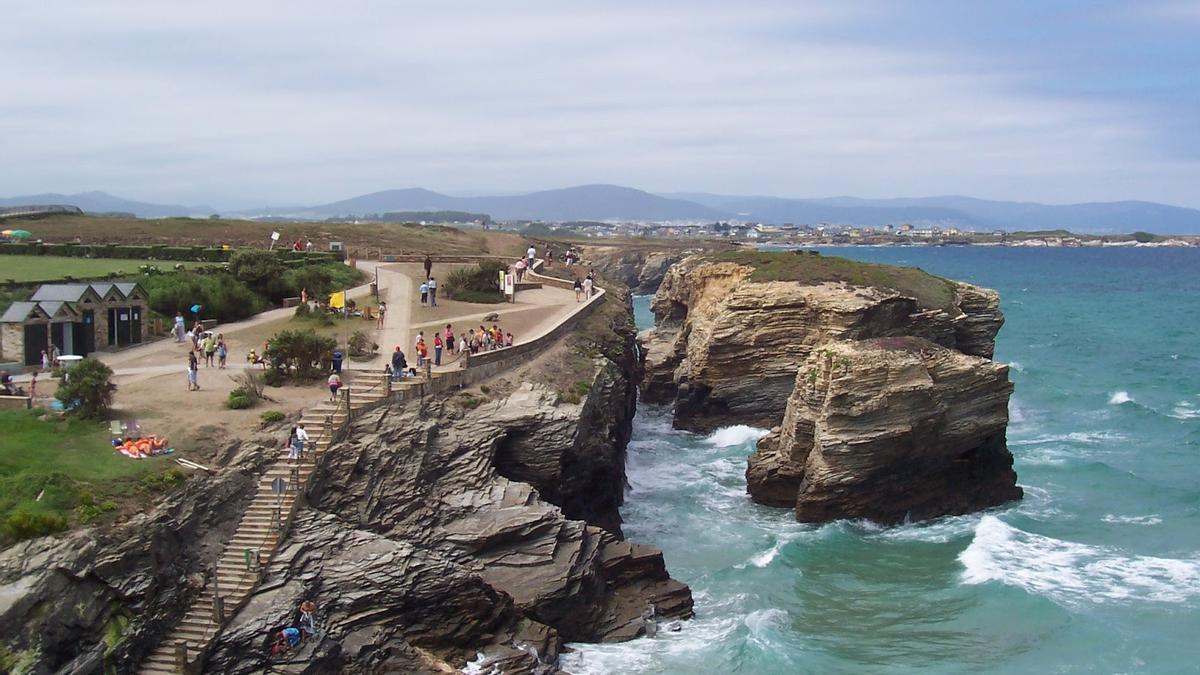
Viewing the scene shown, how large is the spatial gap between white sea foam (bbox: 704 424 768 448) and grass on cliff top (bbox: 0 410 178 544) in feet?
77.8

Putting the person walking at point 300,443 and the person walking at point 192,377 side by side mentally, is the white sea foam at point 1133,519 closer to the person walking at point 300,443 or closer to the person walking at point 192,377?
the person walking at point 300,443

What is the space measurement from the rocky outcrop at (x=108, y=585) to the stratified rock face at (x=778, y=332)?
2265 cm

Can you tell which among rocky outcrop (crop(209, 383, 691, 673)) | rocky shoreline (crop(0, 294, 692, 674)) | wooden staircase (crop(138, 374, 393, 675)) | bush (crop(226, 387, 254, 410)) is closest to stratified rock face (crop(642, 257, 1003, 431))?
rocky shoreline (crop(0, 294, 692, 674))

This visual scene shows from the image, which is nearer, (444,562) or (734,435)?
(444,562)

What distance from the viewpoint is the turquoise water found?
24.2 metres

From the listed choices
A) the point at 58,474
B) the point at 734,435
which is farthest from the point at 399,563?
the point at 734,435

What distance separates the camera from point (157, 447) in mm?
23672

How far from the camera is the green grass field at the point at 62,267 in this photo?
138ft

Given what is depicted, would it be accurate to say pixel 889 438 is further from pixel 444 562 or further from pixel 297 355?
pixel 297 355

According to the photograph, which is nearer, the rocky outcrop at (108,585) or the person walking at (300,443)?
the rocky outcrop at (108,585)

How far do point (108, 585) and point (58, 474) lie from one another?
9.87 feet

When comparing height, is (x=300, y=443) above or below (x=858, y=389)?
below

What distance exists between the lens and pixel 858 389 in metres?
31.8

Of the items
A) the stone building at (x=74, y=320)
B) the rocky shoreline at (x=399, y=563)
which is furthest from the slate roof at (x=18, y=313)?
the rocky shoreline at (x=399, y=563)
